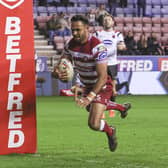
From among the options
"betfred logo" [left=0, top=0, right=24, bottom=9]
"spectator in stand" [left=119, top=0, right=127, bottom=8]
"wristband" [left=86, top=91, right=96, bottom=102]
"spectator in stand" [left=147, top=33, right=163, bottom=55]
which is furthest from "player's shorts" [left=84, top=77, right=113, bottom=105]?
"spectator in stand" [left=119, top=0, right=127, bottom=8]

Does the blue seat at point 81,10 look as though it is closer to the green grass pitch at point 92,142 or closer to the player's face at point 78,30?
the green grass pitch at point 92,142

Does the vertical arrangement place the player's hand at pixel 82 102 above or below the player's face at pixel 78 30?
below

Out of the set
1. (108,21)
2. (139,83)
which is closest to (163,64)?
(139,83)

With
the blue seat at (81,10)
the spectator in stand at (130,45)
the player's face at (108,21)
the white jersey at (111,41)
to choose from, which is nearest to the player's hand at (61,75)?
the player's face at (108,21)

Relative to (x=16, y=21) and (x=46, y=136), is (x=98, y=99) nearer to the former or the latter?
(x=16, y=21)

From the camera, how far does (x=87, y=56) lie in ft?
30.3

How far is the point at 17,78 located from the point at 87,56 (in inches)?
35.6

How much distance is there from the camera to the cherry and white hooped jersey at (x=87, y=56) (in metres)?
9.09

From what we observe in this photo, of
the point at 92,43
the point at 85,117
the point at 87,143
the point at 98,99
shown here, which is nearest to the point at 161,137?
the point at 87,143

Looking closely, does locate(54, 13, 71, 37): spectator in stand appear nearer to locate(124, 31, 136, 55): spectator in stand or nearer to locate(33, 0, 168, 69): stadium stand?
locate(33, 0, 168, 69): stadium stand

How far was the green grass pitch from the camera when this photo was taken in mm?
8523

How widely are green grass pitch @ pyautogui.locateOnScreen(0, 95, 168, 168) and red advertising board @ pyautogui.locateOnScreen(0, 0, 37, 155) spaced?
233 mm

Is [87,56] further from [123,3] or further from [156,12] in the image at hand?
[156,12]

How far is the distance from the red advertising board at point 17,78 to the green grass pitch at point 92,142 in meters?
0.23
